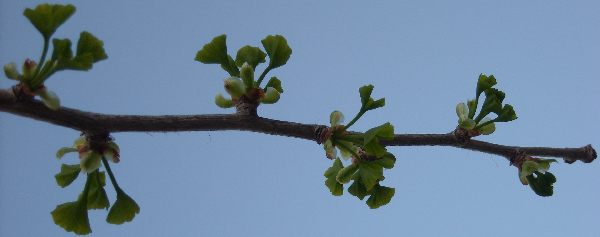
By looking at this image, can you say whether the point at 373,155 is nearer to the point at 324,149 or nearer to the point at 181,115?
the point at 324,149

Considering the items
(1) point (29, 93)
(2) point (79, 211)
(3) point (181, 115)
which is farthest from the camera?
(2) point (79, 211)

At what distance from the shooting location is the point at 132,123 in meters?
0.97

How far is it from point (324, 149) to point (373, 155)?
12 centimetres

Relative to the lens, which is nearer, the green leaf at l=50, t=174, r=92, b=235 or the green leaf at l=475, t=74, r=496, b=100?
the green leaf at l=50, t=174, r=92, b=235

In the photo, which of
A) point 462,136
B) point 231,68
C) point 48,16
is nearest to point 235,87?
point 231,68

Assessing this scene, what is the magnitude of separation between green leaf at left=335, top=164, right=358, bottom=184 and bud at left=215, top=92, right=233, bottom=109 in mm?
349

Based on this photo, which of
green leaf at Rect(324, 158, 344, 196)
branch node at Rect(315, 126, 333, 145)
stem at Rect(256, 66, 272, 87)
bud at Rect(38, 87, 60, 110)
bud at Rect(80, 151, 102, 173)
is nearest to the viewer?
bud at Rect(38, 87, 60, 110)

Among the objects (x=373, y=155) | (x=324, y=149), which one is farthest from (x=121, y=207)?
(x=373, y=155)

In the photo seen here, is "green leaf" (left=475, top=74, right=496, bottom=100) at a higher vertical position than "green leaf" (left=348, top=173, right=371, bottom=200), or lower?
higher

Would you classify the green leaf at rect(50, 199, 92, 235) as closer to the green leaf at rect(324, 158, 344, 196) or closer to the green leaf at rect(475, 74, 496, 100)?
the green leaf at rect(324, 158, 344, 196)

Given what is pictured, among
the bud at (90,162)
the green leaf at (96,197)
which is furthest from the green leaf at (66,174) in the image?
the bud at (90,162)

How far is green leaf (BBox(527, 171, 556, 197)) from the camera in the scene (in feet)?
4.43

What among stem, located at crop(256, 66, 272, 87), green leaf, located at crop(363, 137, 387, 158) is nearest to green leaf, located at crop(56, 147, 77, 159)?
stem, located at crop(256, 66, 272, 87)

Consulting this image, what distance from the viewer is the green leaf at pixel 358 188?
1.28 meters
